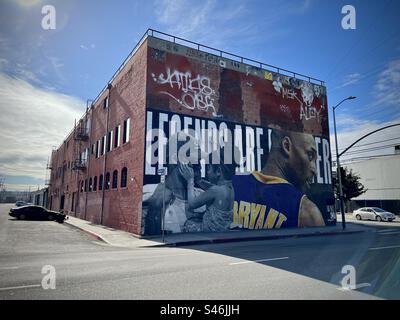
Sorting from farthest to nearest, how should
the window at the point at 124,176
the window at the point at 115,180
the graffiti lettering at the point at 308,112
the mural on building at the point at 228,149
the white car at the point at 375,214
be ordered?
1. the white car at the point at 375,214
2. the graffiti lettering at the point at 308,112
3. the window at the point at 115,180
4. the window at the point at 124,176
5. the mural on building at the point at 228,149

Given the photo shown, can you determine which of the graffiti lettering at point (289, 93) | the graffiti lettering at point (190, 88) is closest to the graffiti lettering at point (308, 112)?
the graffiti lettering at point (289, 93)

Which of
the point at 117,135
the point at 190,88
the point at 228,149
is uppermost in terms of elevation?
the point at 190,88

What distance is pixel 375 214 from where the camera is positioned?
30.0 meters

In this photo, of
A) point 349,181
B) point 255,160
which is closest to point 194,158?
point 255,160

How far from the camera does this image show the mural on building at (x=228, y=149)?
17.3 meters

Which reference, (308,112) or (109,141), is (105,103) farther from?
(308,112)

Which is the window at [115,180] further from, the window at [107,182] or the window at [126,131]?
the window at [126,131]

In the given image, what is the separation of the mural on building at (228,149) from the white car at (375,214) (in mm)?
9168

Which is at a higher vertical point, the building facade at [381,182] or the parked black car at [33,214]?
the building facade at [381,182]

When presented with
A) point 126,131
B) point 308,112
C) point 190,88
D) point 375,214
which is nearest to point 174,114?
point 190,88

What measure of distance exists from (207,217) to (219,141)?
17.6ft

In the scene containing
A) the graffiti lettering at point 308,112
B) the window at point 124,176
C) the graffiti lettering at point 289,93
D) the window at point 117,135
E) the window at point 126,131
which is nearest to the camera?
the window at point 124,176

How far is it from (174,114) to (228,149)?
468cm
